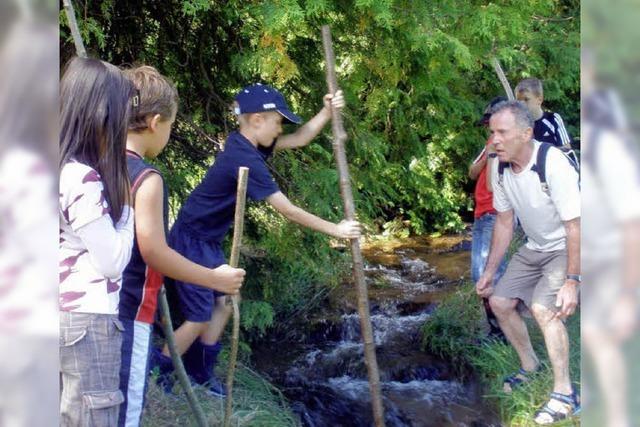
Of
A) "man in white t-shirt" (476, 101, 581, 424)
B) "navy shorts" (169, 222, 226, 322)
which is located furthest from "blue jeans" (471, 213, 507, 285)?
"navy shorts" (169, 222, 226, 322)

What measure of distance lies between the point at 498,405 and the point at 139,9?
11.8 feet

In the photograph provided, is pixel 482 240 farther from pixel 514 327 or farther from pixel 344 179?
pixel 344 179

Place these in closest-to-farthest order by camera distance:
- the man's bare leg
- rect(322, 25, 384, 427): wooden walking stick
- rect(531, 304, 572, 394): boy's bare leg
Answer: rect(322, 25, 384, 427): wooden walking stick → rect(531, 304, 572, 394): boy's bare leg → the man's bare leg

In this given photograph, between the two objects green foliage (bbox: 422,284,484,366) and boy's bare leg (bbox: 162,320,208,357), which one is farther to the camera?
green foliage (bbox: 422,284,484,366)

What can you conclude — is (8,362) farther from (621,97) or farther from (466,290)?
(466,290)

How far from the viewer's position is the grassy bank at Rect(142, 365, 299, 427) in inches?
171

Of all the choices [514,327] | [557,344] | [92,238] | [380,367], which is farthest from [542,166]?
[92,238]

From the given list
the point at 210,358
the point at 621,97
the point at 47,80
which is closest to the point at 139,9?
the point at 210,358

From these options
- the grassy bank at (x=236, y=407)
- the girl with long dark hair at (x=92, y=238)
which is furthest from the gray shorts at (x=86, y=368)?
the grassy bank at (x=236, y=407)

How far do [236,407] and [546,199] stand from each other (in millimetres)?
2153

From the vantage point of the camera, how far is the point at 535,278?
5.12 meters

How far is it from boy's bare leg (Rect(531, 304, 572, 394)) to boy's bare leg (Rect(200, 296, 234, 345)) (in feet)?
6.08

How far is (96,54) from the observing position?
17.0 feet

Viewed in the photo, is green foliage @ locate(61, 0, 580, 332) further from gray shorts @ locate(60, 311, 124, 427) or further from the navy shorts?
gray shorts @ locate(60, 311, 124, 427)
